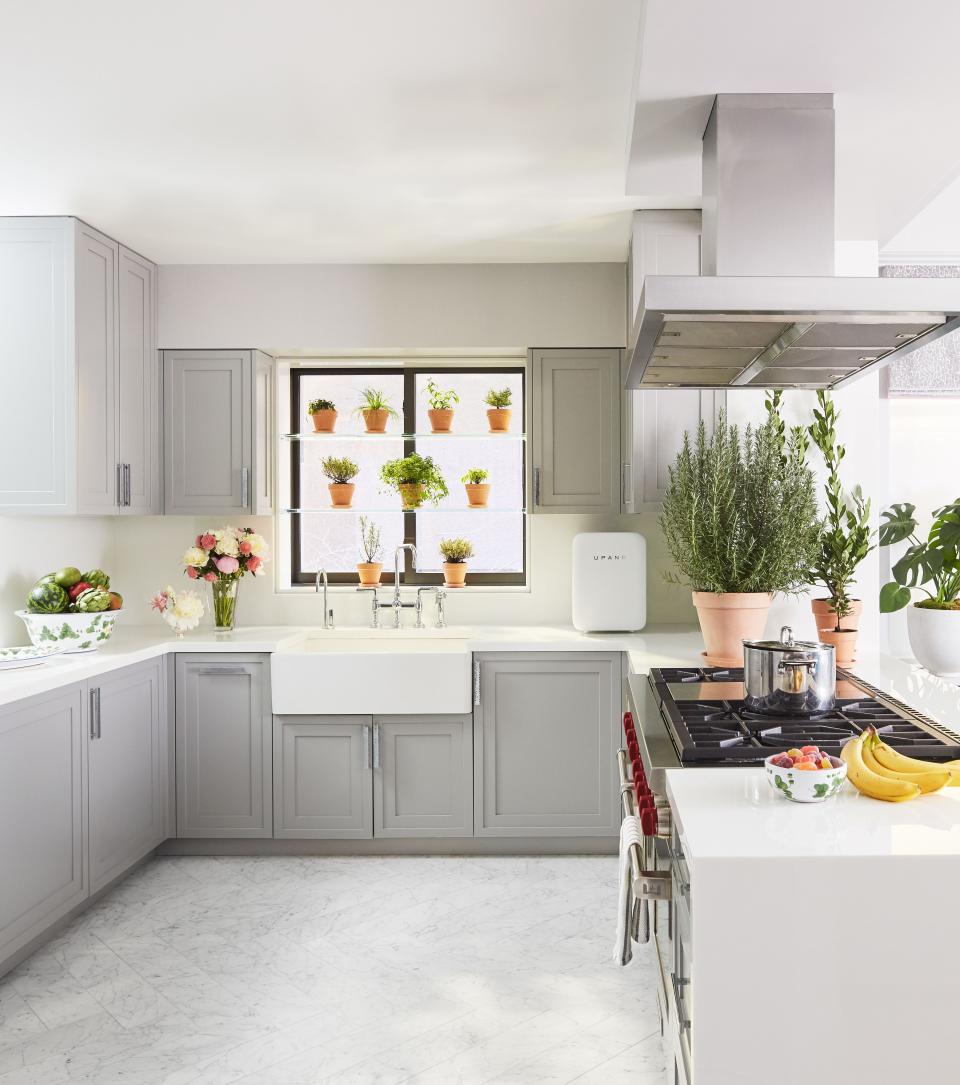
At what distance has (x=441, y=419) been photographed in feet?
Answer: 13.3

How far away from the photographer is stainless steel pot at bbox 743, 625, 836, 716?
6.25ft

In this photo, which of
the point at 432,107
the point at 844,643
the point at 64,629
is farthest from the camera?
the point at 64,629

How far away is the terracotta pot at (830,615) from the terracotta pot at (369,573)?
1.89 metres

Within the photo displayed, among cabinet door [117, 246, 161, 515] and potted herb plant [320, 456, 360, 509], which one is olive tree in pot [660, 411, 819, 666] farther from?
cabinet door [117, 246, 161, 515]

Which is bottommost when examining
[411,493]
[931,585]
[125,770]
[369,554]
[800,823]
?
[125,770]

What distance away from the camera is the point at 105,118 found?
8.02 ft

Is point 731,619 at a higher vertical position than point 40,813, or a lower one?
higher

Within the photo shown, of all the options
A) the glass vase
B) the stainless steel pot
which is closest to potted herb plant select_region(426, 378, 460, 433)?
the glass vase

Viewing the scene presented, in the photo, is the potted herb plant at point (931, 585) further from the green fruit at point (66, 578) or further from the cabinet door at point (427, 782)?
the green fruit at point (66, 578)

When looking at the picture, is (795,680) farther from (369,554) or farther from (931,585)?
(369,554)

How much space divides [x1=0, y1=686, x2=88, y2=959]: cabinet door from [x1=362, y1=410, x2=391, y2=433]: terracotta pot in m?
1.76

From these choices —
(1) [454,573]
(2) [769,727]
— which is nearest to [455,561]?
(1) [454,573]

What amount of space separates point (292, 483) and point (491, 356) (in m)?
1.11

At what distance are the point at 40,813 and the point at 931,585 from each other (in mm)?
3319
